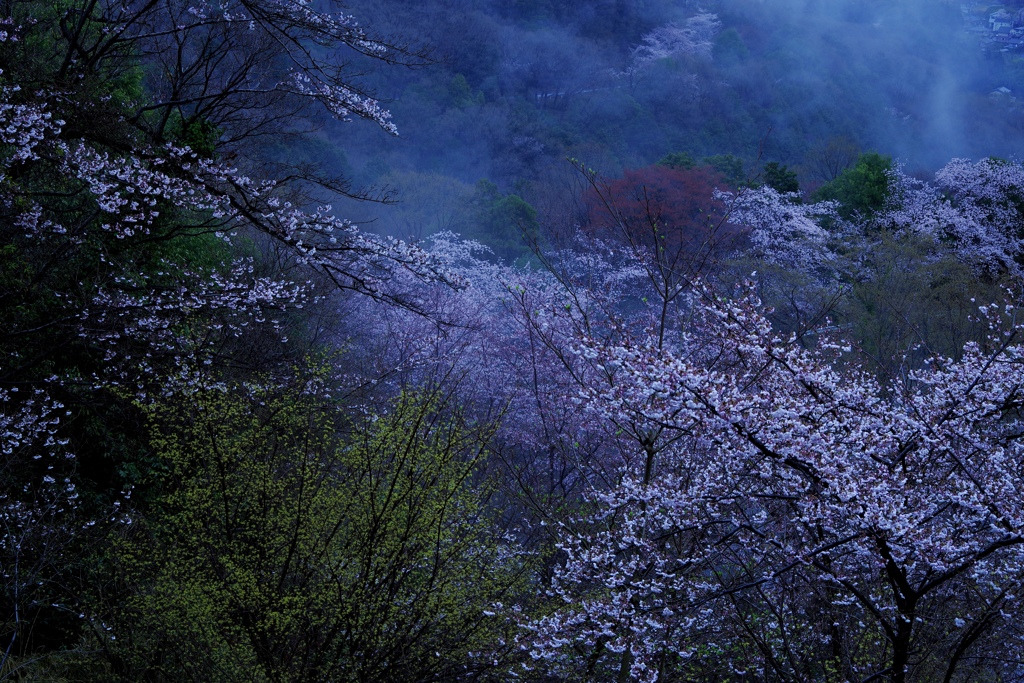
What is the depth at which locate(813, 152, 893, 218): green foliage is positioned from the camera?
19766mm

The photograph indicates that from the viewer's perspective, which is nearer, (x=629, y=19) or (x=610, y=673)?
(x=610, y=673)

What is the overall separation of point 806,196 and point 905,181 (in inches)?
170

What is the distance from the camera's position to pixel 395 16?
2870cm

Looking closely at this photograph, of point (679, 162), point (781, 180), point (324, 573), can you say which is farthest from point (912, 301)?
point (324, 573)

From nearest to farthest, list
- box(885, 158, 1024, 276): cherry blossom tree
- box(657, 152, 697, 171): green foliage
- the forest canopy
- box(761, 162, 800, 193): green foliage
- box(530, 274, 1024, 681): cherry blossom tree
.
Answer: box(530, 274, 1024, 681): cherry blossom tree
the forest canopy
box(885, 158, 1024, 276): cherry blossom tree
box(761, 162, 800, 193): green foliage
box(657, 152, 697, 171): green foliage

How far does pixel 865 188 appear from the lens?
1989 cm

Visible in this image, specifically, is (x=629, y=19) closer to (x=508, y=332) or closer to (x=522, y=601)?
(x=508, y=332)

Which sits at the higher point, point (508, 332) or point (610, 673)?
point (508, 332)

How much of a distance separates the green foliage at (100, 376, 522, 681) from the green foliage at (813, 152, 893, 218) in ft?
57.3

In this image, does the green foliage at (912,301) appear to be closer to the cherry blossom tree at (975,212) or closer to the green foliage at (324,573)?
the cherry blossom tree at (975,212)

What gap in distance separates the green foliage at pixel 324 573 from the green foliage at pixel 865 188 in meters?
17.5

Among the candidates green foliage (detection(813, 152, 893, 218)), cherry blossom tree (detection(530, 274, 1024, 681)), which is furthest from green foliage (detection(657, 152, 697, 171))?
cherry blossom tree (detection(530, 274, 1024, 681))

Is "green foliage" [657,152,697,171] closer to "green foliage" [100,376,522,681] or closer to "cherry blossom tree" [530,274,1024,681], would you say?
"cherry blossom tree" [530,274,1024,681]

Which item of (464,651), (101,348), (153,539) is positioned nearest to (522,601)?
(464,651)
